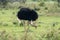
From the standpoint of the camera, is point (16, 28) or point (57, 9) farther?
point (57, 9)

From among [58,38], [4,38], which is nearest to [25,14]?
[4,38]

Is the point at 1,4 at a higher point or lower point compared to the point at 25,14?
lower

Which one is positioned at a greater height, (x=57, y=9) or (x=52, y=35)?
(x=52, y=35)

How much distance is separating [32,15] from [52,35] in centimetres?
115

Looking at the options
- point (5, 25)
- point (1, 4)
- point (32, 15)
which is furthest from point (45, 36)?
point (1, 4)

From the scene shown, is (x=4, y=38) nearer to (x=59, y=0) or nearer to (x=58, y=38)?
(x=58, y=38)

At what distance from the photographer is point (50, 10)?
24344 millimetres

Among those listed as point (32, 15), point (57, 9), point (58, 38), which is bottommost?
point (57, 9)

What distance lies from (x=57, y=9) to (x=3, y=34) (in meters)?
15.4

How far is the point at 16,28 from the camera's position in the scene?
14.0m

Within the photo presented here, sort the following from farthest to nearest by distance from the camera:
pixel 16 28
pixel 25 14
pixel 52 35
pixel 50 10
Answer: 1. pixel 50 10
2. pixel 16 28
3. pixel 52 35
4. pixel 25 14

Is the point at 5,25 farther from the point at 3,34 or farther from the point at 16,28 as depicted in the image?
the point at 3,34

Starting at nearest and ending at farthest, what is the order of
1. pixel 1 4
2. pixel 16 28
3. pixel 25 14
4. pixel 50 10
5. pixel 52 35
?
pixel 25 14 < pixel 52 35 < pixel 16 28 < pixel 50 10 < pixel 1 4

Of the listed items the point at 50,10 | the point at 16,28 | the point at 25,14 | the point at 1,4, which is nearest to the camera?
the point at 25,14
